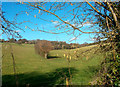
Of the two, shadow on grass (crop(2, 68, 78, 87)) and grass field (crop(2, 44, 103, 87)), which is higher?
grass field (crop(2, 44, 103, 87))

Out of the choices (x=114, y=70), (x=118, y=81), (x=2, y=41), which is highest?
(x=2, y=41)

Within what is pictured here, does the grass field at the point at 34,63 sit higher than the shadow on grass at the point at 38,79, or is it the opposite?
the grass field at the point at 34,63

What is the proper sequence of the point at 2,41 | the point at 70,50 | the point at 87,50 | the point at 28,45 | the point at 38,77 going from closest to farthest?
1. the point at 2,41
2. the point at 28,45
3. the point at 70,50
4. the point at 87,50
5. the point at 38,77

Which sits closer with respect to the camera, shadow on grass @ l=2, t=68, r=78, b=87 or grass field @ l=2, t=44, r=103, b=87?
grass field @ l=2, t=44, r=103, b=87

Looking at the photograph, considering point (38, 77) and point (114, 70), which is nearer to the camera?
point (114, 70)

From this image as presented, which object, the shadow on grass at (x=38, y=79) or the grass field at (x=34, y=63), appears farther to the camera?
the shadow on grass at (x=38, y=79)

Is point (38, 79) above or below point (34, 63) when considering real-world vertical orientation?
below

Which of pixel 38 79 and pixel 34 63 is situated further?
pixel 38 79

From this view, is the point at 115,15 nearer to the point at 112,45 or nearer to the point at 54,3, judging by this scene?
the point at 112,45

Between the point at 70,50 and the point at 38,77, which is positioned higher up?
the point at 70,50

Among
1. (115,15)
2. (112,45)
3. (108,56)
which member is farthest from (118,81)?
(115,15)

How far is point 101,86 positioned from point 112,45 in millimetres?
599

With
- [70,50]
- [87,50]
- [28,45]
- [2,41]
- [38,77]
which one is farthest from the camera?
[38,77]

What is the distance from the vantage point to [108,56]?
5.41 ft
